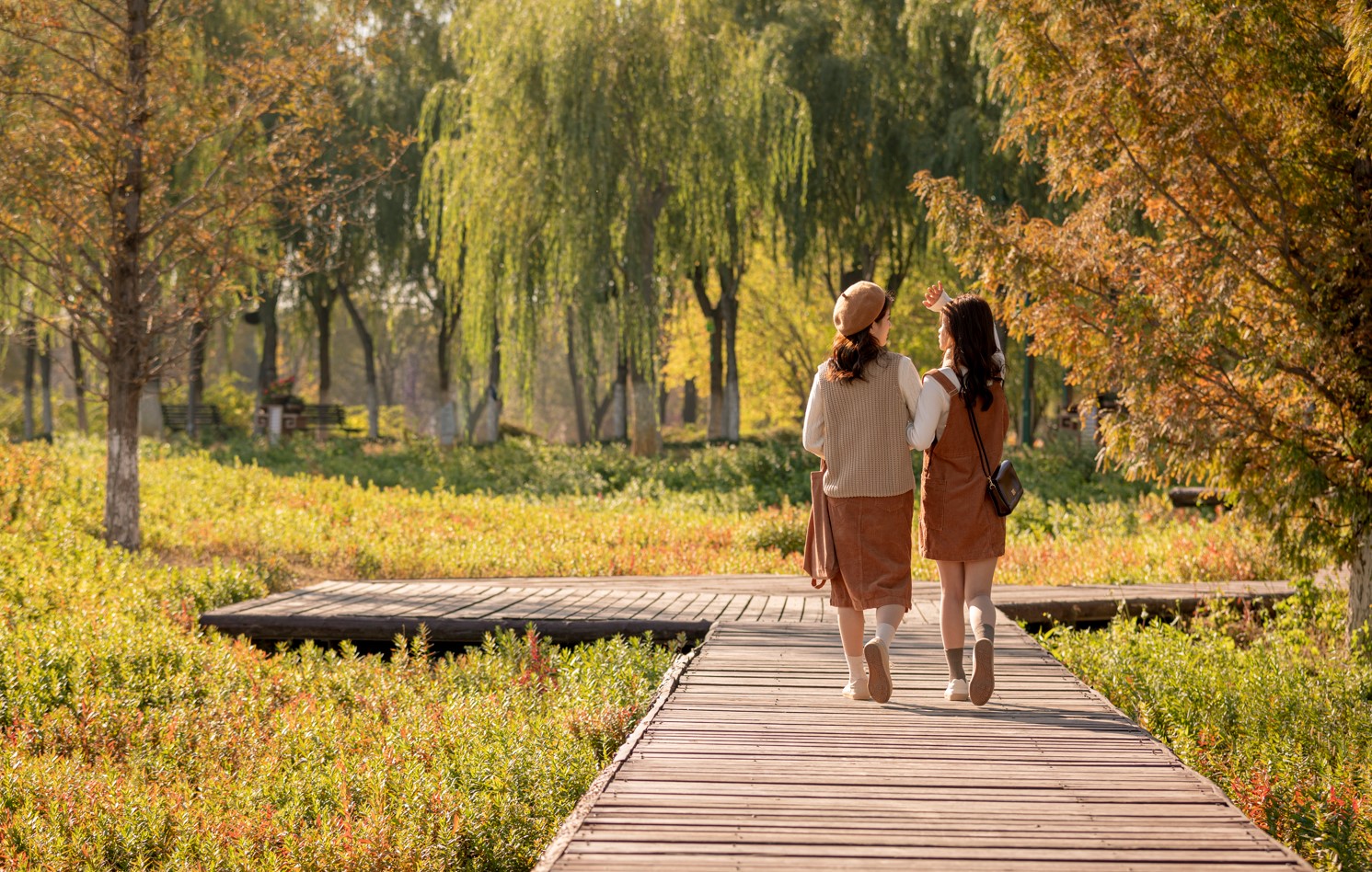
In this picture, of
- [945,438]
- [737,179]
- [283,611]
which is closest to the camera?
[945,438]

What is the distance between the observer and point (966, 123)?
2347cm

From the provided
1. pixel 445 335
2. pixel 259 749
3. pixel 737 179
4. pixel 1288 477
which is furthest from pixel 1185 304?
pixel 445 335

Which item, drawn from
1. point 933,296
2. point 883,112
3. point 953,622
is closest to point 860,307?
point 933,296

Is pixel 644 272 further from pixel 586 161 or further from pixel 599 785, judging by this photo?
pixel 599 785

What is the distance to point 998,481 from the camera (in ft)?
18.0

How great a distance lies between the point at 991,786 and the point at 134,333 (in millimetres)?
11136

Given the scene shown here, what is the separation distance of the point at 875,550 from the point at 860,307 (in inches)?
43.8

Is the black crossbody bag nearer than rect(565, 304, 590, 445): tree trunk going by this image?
Yes

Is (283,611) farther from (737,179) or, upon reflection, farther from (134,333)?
(737,179)

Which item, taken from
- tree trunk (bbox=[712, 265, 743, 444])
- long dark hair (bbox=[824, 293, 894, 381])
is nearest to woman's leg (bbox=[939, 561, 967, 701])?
long dark hair (bbox=[824, 293, 894, 381])

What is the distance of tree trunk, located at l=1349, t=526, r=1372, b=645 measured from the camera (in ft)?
27.2

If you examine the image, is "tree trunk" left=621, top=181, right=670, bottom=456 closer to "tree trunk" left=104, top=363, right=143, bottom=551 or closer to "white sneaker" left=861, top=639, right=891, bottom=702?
"tree trunk" left=104, top=363, right=143, bottom=551

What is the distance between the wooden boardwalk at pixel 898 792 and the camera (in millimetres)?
3508

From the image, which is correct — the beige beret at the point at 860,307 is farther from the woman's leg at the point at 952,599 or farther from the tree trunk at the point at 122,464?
the tree trunk at the point at 122,464
